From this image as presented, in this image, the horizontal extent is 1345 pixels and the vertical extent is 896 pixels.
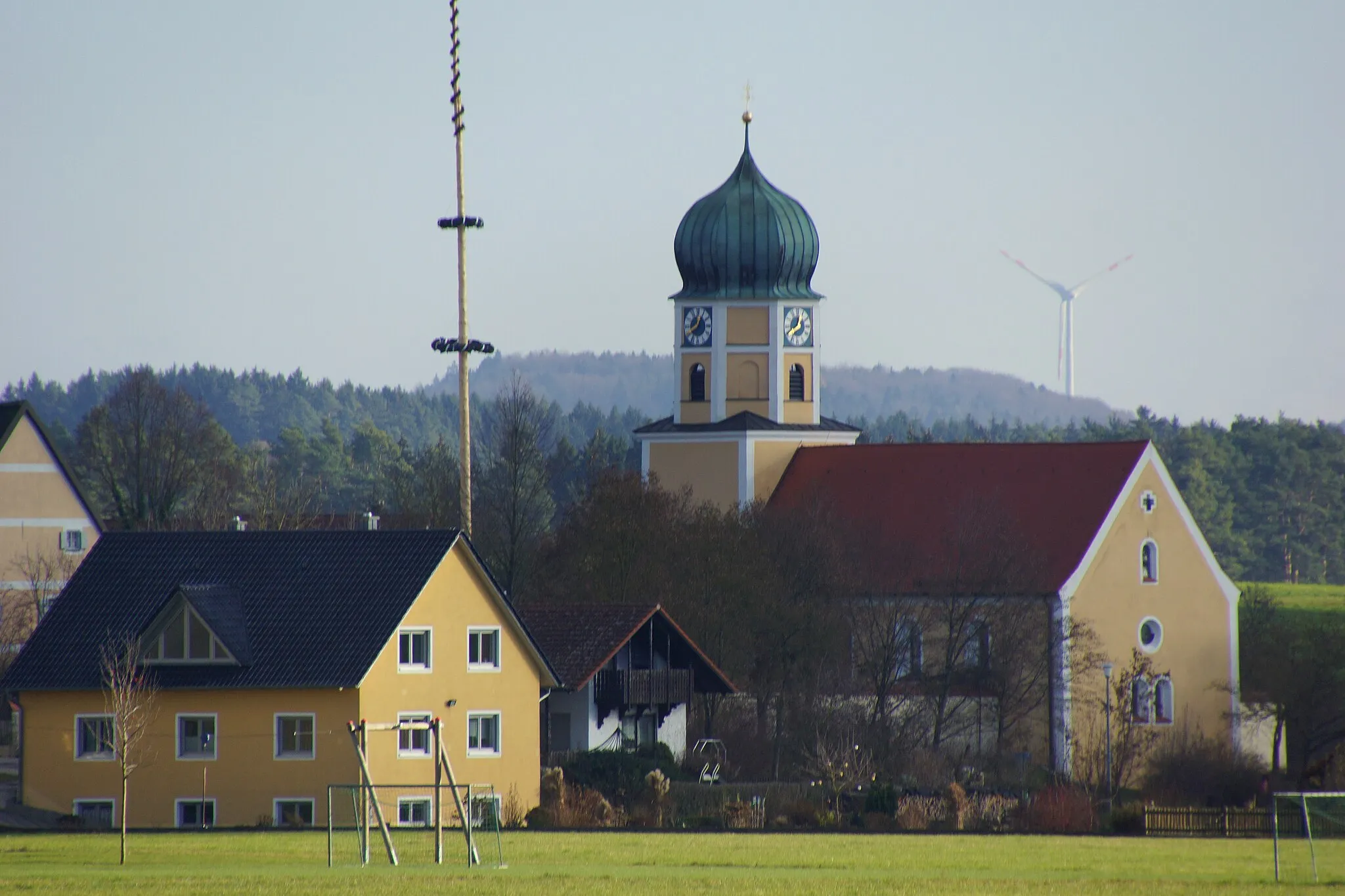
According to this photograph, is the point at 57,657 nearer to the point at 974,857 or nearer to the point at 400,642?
the point at 400,642

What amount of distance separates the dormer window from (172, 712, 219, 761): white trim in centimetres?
99

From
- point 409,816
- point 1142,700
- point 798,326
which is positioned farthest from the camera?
point 798,326

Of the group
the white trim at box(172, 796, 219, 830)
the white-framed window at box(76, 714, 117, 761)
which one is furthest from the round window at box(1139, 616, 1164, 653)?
the white-framed window at box(76, 714, 117, 761)

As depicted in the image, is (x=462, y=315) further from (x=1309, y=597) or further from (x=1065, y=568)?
(x=1309, y=597)

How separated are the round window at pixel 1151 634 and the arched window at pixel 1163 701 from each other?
3.06 feet

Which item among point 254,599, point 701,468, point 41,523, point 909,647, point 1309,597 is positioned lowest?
point 909,647

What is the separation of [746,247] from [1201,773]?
22.0 m

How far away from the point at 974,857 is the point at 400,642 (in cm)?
1582

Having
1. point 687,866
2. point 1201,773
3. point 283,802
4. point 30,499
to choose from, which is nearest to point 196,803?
point 283,802

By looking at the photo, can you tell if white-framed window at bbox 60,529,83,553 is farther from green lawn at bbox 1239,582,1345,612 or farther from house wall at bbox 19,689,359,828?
green lawn at bbox 1239,582,1345,612

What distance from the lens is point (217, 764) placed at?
50312 millimetres

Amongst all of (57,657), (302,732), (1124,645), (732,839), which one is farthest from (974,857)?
(1124,645)

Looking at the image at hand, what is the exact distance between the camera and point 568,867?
36.9 metres

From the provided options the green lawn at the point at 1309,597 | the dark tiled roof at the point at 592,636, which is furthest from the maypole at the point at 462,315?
the green lawn at the point at 1309,597
